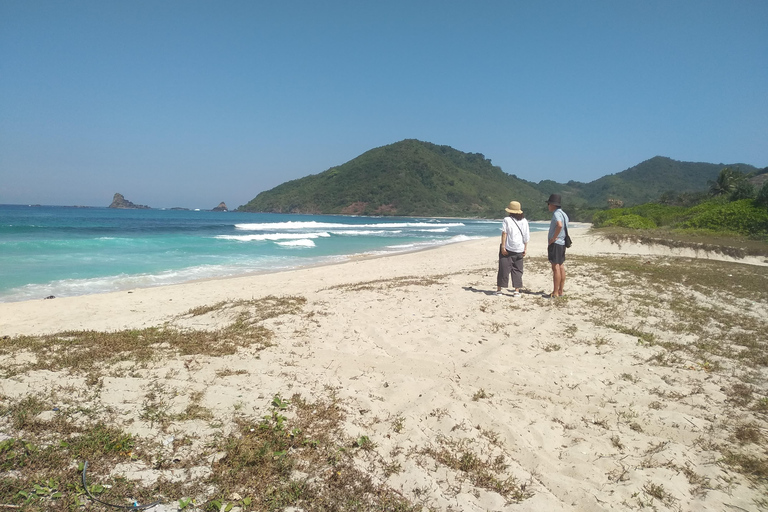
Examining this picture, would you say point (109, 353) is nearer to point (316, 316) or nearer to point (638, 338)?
point (316, 316)

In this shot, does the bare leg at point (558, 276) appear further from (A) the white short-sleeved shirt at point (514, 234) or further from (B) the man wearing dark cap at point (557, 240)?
(A) the white short-sleeved shirt at point (514, 234)

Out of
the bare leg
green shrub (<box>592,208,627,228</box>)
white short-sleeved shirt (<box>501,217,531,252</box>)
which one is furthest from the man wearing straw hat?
green shrub (<box>592,208,627,228</box>)

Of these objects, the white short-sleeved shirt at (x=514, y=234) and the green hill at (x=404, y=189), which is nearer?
the white short-sleeved shirt at (x=514, y=234)

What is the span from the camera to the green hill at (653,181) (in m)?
155

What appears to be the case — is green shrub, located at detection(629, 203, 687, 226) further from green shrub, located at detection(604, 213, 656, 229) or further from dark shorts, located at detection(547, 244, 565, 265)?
dark shorts, located at detection(547, 244, 565, 265)

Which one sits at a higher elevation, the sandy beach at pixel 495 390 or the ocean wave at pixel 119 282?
the sandy beach at pixel 495 390

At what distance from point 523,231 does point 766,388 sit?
420cm

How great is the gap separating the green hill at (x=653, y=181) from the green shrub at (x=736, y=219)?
137 m

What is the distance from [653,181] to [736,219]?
185 meters

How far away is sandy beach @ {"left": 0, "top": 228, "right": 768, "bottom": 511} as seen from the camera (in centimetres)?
257

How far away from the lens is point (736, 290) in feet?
27.1

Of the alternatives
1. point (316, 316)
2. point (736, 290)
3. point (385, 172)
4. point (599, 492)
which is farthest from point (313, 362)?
point (385, 172)

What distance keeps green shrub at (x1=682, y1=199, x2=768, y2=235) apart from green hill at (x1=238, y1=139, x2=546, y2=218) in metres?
87.5

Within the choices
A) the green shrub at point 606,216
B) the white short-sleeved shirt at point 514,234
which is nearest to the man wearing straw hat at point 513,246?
the white short-sleeved shirt at point 514,234
